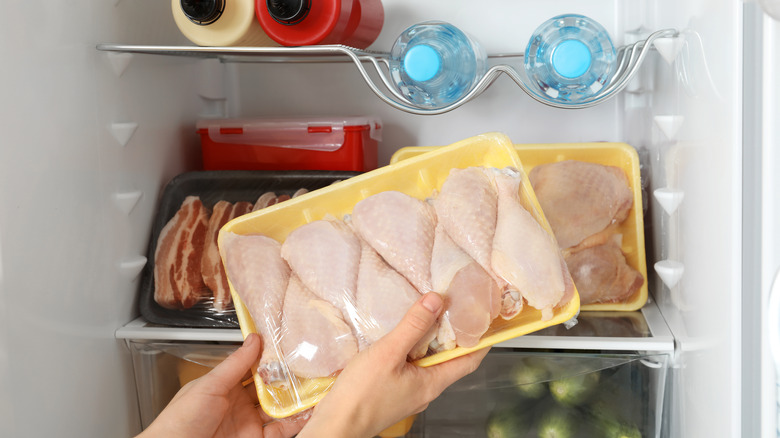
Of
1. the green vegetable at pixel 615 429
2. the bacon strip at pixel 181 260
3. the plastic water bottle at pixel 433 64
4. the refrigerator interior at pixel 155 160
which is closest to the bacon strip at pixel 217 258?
the bacon strip at pixel 181 260

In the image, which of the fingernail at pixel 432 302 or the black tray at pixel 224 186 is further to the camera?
the black tray at pixel 224 186

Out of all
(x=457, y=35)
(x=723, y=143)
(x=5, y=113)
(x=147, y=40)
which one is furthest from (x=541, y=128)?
(x=5, y=113)

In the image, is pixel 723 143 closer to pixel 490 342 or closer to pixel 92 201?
pixel 490 342

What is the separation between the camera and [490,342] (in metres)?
0.80

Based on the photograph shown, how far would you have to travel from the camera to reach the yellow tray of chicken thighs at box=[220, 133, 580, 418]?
82 cm

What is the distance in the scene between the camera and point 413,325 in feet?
2.41

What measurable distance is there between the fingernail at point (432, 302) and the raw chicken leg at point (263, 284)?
8.7 inches

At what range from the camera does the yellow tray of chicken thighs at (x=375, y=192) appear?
0.82m

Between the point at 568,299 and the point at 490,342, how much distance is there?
0.39 feet

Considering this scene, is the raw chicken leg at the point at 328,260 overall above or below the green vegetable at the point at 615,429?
above

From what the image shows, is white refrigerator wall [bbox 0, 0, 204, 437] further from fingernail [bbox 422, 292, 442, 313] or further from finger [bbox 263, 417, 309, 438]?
fingernail [bbox 422, 292, 442, 313]

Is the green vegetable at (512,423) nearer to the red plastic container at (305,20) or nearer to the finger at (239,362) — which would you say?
the finger at (239,362)

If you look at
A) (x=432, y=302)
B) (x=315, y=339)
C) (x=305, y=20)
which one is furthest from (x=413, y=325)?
(x=305, y=20)

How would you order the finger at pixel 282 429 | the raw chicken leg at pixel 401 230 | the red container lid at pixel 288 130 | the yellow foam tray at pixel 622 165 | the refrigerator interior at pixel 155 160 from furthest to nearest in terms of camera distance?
the red container lid at pixel 288 130, the yellow foam tray at pixel 622 165, the finger at pixel 282 429, the raw chicken leg at pixel 401 230, the refrigerator interior at pixel 155 160
